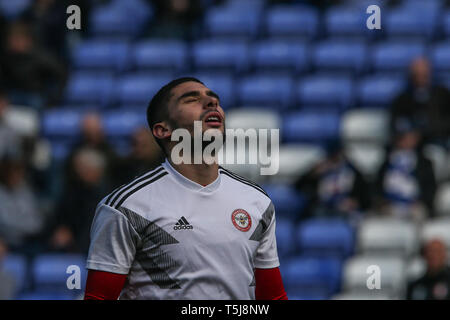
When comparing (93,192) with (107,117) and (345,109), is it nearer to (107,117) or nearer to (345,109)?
(107,117)

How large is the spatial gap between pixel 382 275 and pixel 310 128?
1367 mm

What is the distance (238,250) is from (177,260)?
6.6 inches

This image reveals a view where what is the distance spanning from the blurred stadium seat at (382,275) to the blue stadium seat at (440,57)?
1833 mm

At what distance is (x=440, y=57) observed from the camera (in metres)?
6.50

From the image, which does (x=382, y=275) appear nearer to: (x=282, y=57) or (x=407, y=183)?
(x=407, y=183)

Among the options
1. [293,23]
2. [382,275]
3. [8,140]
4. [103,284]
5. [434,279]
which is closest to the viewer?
[103,284]

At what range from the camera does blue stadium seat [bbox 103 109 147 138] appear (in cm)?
602

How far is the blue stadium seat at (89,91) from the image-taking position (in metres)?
6.62

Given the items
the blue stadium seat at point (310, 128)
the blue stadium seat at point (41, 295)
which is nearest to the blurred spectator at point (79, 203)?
the blue stadium seat at point (41, 295)

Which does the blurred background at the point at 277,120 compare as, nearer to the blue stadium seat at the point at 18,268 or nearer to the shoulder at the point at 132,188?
the blue stadium seat at the point at 18,268

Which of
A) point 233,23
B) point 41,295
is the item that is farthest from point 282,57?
point 41,295

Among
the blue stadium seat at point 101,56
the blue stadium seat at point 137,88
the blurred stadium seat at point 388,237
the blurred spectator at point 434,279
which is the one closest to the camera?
the blurred spectator at point 434,279

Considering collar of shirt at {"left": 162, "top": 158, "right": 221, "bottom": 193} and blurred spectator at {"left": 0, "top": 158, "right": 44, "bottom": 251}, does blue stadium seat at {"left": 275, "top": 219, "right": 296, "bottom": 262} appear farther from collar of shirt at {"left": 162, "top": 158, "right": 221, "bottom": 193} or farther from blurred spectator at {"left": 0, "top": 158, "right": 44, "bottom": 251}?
collar of shirt at {"left": 162, "top": 158, "right": 221, "bottom": 193}
